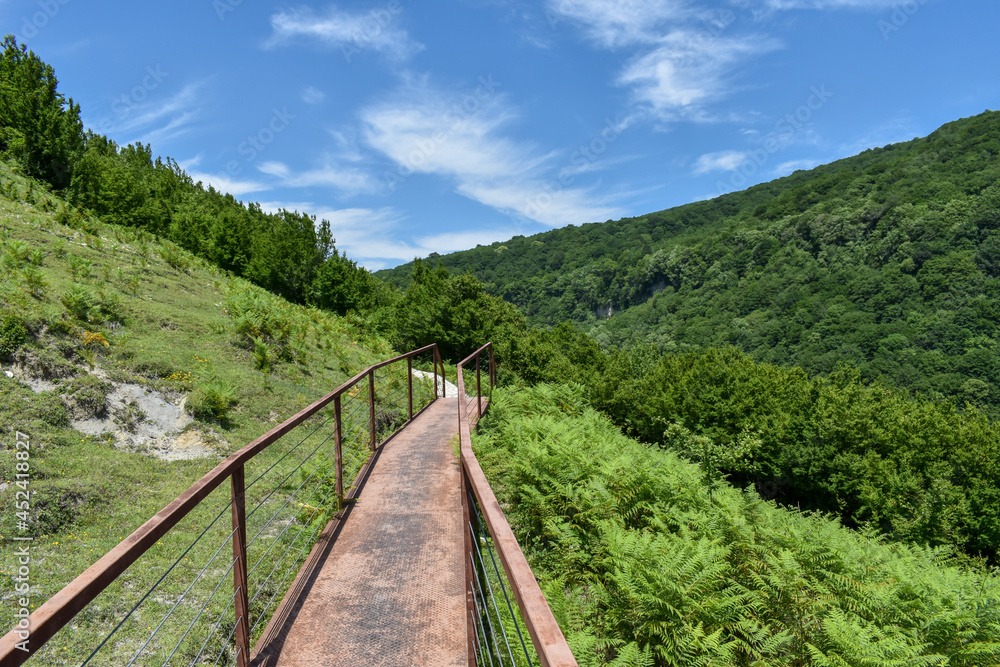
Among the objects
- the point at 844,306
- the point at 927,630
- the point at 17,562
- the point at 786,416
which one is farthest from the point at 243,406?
the point at 844,306

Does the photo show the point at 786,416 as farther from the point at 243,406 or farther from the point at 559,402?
the point at 243,406

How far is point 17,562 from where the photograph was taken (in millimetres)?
4312

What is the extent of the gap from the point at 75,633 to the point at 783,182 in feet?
605

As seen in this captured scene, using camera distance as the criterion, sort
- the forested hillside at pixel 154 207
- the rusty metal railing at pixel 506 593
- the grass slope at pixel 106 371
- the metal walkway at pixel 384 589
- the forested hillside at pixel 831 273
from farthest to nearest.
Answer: the forested hillside at pixel 831 273
the forested hillside at pixel 154 207
the grass slope at pixel 106 371
the metal walkway at pixel 384 589
the rusty metal railing at pixel 506 593

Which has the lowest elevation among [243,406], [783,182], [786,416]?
[786,416]

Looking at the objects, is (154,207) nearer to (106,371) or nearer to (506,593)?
(106,371)

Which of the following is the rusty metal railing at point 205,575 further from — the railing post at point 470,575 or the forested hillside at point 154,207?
→ the forested hillside at point 154,207

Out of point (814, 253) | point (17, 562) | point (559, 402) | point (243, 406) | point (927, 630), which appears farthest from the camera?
point (814, 253)

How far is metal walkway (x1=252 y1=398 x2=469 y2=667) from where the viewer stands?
3131 millimetres

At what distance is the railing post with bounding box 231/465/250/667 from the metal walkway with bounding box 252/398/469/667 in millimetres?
171

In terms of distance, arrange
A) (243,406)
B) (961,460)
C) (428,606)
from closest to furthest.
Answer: (428,606) → (243,406) → (961,460)

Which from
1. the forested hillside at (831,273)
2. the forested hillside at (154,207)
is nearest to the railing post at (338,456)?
the forested hillside at (154,207)

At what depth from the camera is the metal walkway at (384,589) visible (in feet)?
10.3

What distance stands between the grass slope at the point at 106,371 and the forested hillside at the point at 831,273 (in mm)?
65536
